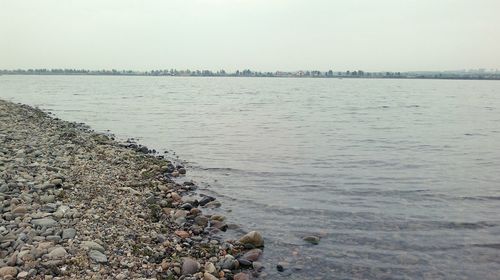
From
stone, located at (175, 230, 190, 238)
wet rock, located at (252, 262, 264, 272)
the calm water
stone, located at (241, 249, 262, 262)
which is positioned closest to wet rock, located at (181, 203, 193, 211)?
the calm water

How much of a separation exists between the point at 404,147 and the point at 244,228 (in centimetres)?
1388

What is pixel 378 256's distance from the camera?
855 cm

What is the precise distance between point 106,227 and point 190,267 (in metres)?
2.19

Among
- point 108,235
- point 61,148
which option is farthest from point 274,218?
point 61,148

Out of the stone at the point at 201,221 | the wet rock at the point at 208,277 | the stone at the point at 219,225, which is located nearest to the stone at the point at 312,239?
the stone at the point at 219,225

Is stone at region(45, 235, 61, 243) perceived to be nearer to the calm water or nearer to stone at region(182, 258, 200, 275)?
stone at region(182, 258, 200, 275)

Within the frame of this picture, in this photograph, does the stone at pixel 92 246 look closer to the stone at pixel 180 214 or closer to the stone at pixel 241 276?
the stone at pixel 241 276

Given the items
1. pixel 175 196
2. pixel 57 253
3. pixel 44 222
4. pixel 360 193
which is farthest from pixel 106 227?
pixel 360 193

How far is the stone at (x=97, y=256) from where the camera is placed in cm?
686

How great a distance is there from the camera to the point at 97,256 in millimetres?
6953

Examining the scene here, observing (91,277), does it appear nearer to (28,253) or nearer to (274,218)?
(28,253)

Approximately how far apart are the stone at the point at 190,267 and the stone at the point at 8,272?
2.54 m

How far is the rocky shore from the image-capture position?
22.2 feet

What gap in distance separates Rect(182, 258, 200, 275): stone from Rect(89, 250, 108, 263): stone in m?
1.29
